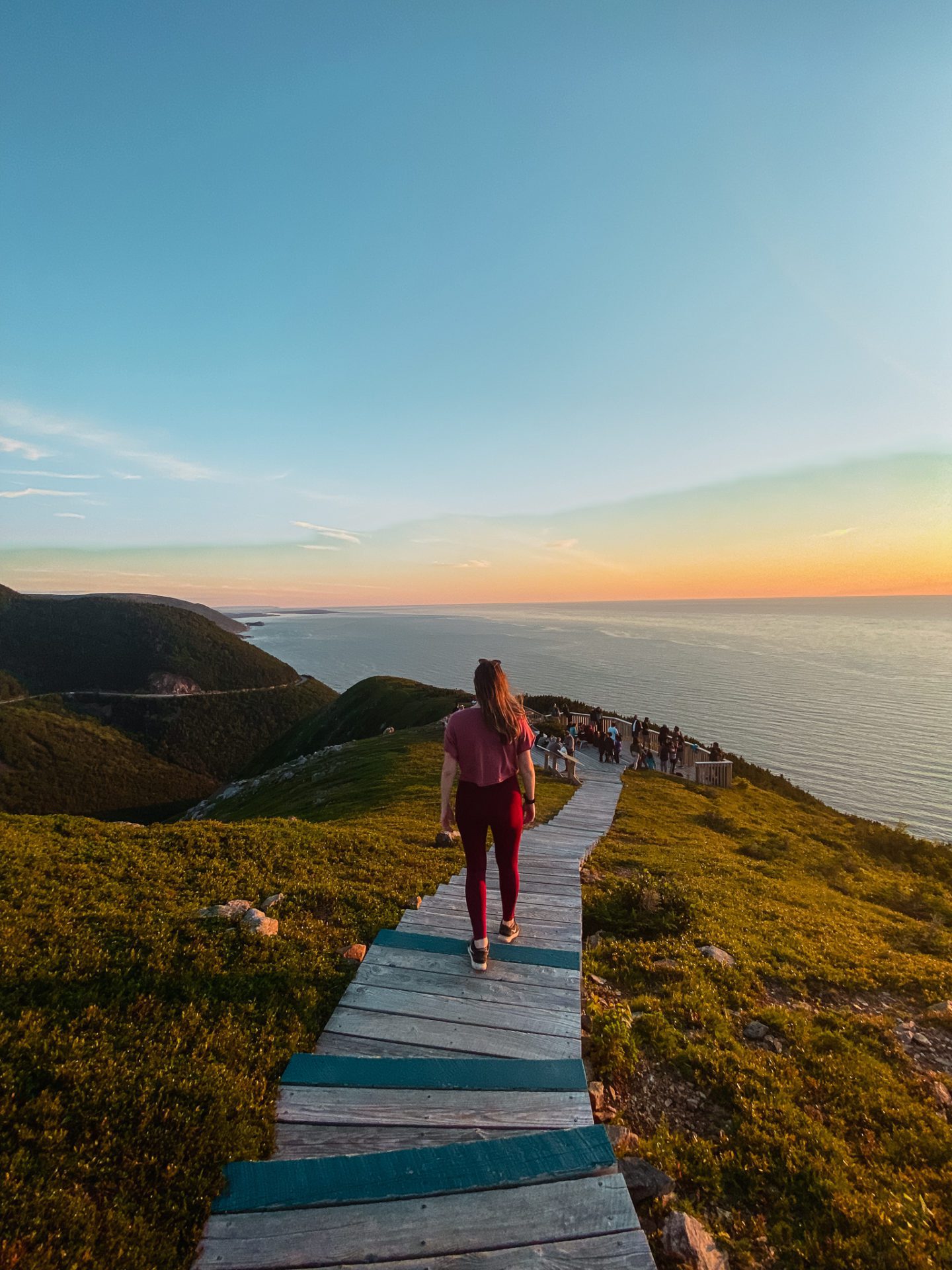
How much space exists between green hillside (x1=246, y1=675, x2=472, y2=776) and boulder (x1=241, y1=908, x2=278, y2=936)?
34967 millimetres

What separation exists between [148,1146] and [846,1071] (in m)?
6.15

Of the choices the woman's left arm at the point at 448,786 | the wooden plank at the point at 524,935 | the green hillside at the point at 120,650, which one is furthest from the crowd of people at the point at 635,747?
the green hillside at the point at 120,650

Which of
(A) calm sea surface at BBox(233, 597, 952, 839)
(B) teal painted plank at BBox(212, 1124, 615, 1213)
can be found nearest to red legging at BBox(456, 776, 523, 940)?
(B) teal painted plank at BBox(212, 1124, 615, 1213)

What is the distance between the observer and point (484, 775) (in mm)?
5875

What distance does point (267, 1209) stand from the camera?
350cm

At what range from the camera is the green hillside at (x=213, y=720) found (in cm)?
13012

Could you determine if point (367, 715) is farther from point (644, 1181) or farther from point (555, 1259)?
point (555, 1259)

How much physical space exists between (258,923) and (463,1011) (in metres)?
3.01

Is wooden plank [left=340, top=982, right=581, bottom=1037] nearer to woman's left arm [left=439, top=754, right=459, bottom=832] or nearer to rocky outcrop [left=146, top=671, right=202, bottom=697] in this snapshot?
woman's left arm [left=439, top=754, right=459, bottom=832]

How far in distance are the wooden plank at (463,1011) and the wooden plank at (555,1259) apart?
6.54 feet

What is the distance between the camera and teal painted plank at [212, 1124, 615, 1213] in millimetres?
3510

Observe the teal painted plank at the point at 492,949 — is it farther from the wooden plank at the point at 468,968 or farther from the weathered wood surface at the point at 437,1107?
the weathered wood surface at the point at 437,1107

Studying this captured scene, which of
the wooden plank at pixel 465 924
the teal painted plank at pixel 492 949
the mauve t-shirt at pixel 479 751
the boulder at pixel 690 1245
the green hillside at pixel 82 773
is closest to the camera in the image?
the boulder at pixel 690 1245

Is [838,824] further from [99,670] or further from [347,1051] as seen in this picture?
[99,670]
